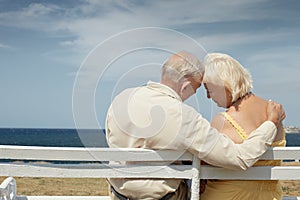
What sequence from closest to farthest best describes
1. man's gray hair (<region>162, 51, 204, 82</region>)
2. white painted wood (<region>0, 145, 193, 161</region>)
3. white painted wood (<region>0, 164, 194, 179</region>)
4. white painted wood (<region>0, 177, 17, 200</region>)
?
white painted wood (<region>0, 145, 193, 161</region>) < white painted wood (<region>0, 164, 194, 179</region>) < man's gray hair (<region>162, 51, 204, 82</region>) < white painted wood (<region>0, 177, 17, 200</region>)


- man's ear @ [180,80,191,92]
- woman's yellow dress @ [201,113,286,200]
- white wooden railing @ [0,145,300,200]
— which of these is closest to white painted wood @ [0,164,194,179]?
white wooden railing @ [0,145,300,200]

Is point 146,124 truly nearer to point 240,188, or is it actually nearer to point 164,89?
point 164,89

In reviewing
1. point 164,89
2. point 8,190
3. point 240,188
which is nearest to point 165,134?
point 164,89

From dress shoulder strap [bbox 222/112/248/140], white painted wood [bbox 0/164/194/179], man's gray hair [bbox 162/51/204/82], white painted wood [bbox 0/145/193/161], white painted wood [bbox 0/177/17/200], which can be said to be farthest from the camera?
white painted wood [bbox 0/177/17/200]

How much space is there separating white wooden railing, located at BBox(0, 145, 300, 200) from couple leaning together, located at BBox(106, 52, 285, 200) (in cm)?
7

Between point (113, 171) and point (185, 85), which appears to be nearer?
point (113, 171)

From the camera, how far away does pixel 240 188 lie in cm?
297

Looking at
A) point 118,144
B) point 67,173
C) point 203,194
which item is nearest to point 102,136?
point 118,144

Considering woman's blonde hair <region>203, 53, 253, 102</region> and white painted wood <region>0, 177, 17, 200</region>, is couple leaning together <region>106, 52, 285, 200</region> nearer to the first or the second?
woman's blonde hair <region>203, 53, 253, 102</region>

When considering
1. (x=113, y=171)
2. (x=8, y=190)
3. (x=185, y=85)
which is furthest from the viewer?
(x=8, y=190)

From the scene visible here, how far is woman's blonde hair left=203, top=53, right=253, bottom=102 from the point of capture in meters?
2.97

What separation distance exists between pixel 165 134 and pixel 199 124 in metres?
0.19

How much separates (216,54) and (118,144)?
788 millimetres

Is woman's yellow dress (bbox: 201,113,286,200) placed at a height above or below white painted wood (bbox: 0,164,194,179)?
below
